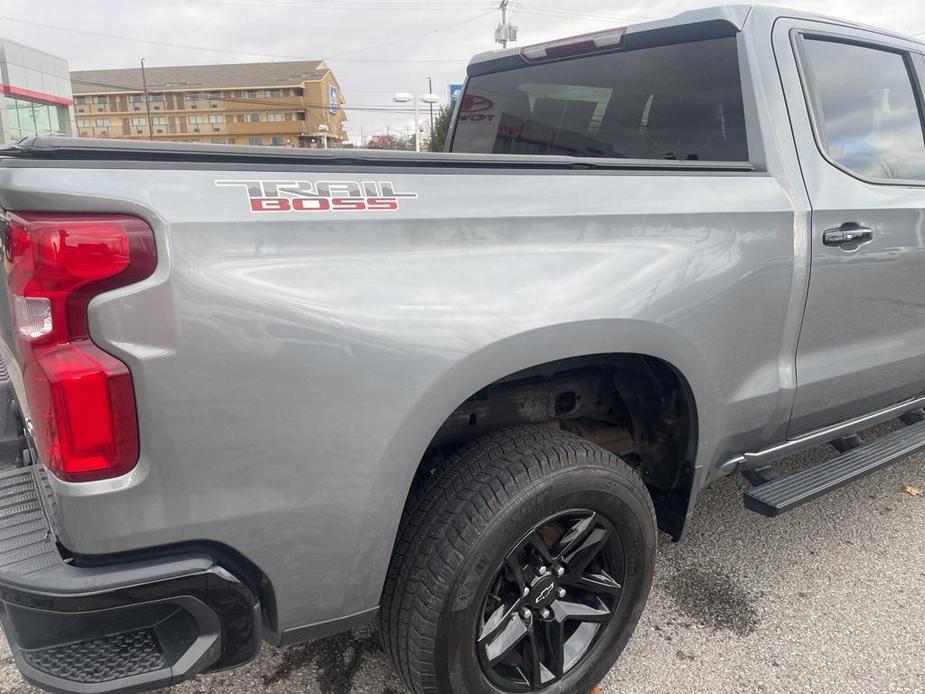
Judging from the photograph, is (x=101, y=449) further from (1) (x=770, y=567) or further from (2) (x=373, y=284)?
(1) (x=770, y=567)

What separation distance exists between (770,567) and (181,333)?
2508 mm

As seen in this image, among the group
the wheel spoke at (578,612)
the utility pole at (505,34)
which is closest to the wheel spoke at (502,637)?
the wheel spoke at (578,612)

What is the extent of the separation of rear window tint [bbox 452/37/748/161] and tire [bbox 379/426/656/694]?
128 centimetres

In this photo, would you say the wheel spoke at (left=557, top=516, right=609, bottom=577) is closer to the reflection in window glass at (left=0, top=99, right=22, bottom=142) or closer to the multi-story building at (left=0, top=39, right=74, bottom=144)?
the multi-story building at (left=0, top=39, right=74, bottom=144)

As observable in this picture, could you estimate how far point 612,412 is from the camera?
247cm

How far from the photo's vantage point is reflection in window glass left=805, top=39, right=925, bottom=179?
2539 mm

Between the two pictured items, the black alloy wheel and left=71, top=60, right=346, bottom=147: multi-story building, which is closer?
the black alloy wheel

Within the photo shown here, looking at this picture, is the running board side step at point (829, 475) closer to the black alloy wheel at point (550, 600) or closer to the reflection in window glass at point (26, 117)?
the black alloy wheel at point (550, 600)

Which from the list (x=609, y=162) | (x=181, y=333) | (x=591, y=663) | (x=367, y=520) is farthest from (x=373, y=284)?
(x=591, y=663)

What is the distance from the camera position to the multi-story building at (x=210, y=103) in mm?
79062

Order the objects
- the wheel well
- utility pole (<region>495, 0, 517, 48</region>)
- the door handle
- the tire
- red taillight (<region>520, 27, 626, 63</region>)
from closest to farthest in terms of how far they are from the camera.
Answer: the tire, the wheel well, the door handle, red taillight (<region>520, 27, 626, 63</region>), utility pole (<region>495, 0, 517, 48</region>)

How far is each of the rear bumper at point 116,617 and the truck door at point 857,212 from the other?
6.46ft

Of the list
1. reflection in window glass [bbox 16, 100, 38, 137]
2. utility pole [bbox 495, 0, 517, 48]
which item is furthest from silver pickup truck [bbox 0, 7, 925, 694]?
reflection in window glass [bbox 16, 100, 38, 137]

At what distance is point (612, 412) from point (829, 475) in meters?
0.84
